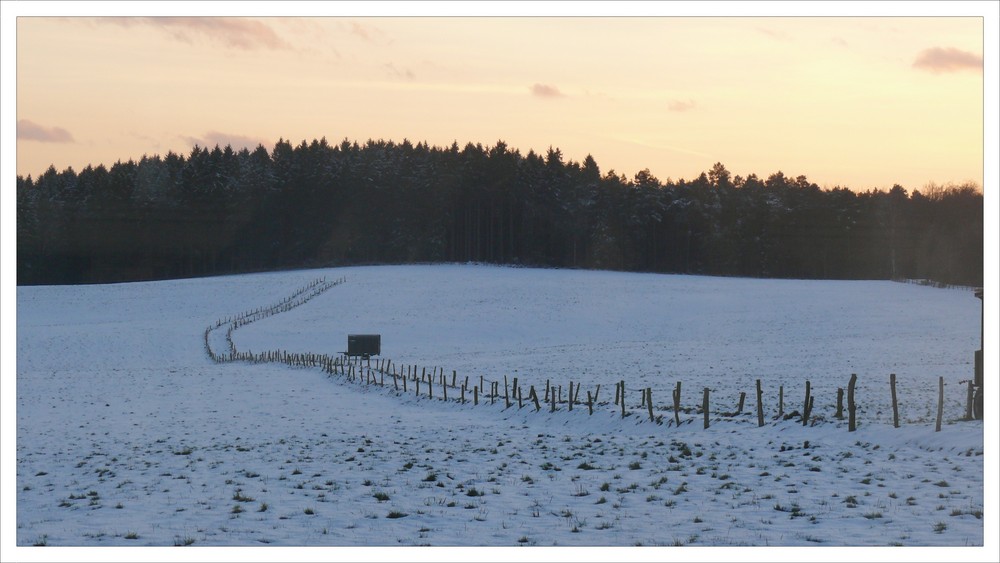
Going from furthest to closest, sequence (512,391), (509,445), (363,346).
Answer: (363,346), (512,391), (509,445)

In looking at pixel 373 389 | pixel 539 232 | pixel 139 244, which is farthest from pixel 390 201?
pixel 373 389

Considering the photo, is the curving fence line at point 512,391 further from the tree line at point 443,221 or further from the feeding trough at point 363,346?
the tree line at point 443,221

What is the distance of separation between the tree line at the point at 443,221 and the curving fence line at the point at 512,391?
45101 mm

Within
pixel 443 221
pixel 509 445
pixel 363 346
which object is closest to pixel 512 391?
pixel 509 445

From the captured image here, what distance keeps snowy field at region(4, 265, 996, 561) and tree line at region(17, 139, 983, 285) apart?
51.1 meters

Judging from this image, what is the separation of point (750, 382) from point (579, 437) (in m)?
16.4

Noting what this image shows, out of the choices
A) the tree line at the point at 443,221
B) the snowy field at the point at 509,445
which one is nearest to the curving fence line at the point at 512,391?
the snowy field at the point at 509,445

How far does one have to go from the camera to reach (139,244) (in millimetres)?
123625

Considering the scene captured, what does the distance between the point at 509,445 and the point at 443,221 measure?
102m

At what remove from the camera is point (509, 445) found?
24953mm

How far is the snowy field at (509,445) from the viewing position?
14.8m

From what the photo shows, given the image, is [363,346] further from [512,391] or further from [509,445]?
[509,445]

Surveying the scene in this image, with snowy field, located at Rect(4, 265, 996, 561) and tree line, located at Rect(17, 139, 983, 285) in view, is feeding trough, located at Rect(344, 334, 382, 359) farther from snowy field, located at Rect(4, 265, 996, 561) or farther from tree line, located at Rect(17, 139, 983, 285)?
tree line, located at Rect(17, 139, 983, 285)

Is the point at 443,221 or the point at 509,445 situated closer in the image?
the point at 509,445
